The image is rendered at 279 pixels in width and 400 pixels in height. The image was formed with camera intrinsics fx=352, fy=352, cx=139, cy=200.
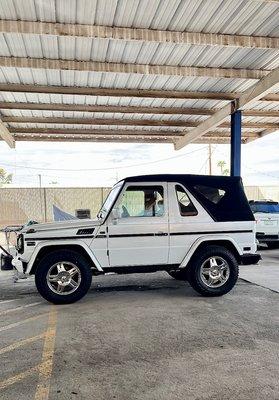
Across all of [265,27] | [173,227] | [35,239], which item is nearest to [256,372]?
[173,227]

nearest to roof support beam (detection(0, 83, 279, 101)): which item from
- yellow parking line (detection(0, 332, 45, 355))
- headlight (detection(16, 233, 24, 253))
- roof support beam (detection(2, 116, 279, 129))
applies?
roof support beam (detection(2, 116, 279, 129))

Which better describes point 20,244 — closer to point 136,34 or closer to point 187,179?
point 187,179

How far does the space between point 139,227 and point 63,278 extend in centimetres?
153

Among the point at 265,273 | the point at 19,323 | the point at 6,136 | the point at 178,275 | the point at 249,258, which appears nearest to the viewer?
the point at 19,323

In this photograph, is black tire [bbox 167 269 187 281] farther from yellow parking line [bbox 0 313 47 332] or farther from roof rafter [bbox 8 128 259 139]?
roof rafter [bbox 8 128 259 139]

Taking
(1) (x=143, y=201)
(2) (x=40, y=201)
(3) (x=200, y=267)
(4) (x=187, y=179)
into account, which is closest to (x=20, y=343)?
(1) (x=143, y=201)

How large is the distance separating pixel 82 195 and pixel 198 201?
504 inches

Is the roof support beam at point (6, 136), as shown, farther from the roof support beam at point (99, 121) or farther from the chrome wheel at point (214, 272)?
the chrome wheel at point (214, 272)

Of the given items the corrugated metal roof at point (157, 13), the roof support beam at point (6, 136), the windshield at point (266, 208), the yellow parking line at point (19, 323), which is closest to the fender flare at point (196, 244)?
the yellow parking line at point (19, 323)

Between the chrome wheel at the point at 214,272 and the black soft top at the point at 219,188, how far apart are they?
2.49 ft

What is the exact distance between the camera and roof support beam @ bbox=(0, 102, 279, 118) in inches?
448

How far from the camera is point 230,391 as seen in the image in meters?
3.10

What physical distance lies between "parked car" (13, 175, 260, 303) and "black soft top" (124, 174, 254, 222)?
2cm

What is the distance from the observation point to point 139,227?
604 cm
